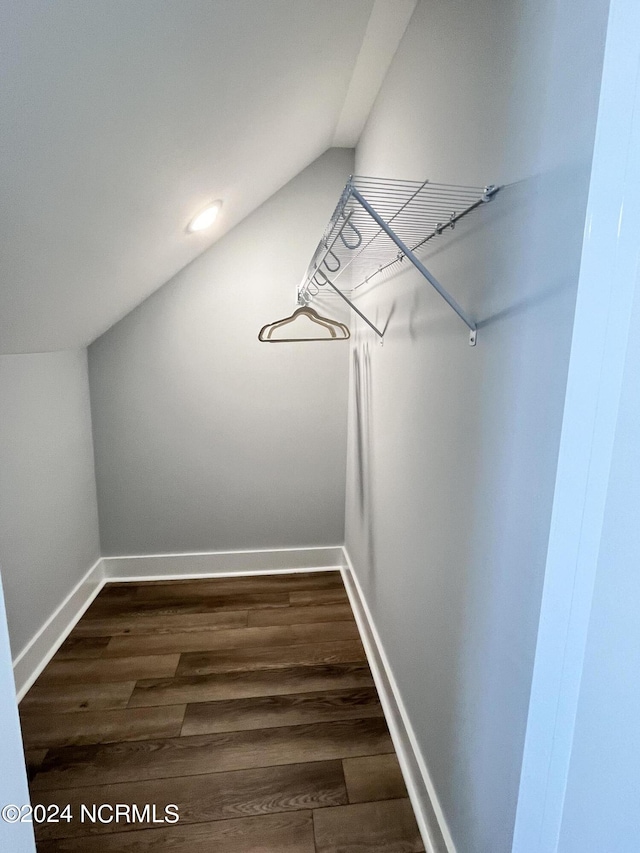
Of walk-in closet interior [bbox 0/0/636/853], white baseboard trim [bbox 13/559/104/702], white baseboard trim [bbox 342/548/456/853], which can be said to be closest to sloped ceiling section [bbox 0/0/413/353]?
walk-in closet interior [bbox 0/0/636/853]

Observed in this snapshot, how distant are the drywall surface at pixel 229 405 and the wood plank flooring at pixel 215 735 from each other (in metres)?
0.49

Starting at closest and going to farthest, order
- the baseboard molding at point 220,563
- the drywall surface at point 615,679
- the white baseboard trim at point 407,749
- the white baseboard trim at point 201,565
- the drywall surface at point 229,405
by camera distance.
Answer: the drywall surface at point 615,679 < the white baseboard trim at point 407,749 < the drywall surface at point 229,405 < the white baseboard trim at point 201,565 < the baseboard molding at point 220,563

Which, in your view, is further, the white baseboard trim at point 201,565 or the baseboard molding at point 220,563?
the baseboard molding at point 220,563

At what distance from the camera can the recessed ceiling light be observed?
1875 millimetres

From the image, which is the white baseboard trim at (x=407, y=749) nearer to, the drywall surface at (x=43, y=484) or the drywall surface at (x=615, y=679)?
the drywall surface at (x=615, y=679)

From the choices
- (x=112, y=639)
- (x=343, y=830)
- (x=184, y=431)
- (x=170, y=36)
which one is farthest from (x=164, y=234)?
(x=343, y=830)

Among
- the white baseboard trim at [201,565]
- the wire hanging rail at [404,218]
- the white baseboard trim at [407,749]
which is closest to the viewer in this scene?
the wire hanging rail at [404,218]

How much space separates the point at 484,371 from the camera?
40.0 inches

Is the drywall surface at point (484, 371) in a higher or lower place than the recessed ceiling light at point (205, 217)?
lower

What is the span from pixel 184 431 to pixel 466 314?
1.93m

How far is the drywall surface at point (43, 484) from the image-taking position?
5.99 feet

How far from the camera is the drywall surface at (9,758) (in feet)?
2.16

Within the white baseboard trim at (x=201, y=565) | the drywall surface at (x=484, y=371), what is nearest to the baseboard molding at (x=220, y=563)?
the white baseboard trim at (x=201, y=565)

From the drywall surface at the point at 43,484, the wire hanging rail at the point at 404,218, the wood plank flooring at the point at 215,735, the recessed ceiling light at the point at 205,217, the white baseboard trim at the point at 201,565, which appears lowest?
the wood plank flooring at the point at 215,735
